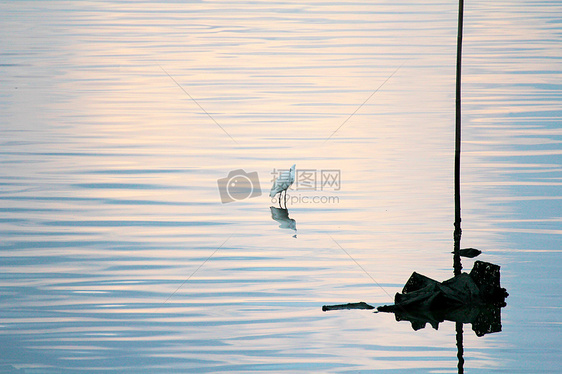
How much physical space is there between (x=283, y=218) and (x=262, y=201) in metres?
1.06

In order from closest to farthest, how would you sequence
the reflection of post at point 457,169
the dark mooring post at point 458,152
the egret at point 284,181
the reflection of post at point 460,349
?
the reflection of post at point 460,349 → the reflection of post at point 457,169 → the dark mooring post at point 458,152 → the egret at point 284,181

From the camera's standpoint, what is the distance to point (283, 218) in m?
14.9

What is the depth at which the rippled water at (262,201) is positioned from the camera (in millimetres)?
10117

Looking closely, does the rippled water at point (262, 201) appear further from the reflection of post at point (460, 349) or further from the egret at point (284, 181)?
the egret at point (284, 181)

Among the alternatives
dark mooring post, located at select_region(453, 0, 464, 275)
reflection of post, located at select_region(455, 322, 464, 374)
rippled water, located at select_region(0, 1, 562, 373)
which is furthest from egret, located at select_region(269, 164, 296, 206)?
reflection of post, located at select_region(455, 322, 464, 374)

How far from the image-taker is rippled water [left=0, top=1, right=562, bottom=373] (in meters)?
10.1

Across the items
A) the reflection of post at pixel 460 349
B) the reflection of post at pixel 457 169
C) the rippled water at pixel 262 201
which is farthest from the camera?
the reflection of post at pixel 457 169

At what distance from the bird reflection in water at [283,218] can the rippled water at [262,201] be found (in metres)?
0.14

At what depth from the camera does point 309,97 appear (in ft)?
80.8

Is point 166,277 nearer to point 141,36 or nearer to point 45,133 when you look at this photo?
point 45,133

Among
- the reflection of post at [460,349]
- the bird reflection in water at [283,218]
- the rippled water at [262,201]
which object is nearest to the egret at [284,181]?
the bird reflection in water at [283,218]

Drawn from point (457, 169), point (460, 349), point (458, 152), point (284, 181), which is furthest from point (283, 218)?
point (460, 349)

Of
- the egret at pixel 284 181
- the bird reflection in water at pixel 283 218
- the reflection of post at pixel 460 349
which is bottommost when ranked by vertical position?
the reflection of post at pixel 460 349

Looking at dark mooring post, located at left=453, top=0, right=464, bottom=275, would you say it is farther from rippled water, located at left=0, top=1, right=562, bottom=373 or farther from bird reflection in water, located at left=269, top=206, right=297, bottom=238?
bird reflection in water, located at left=269, top=206, right=297, bottom=238
